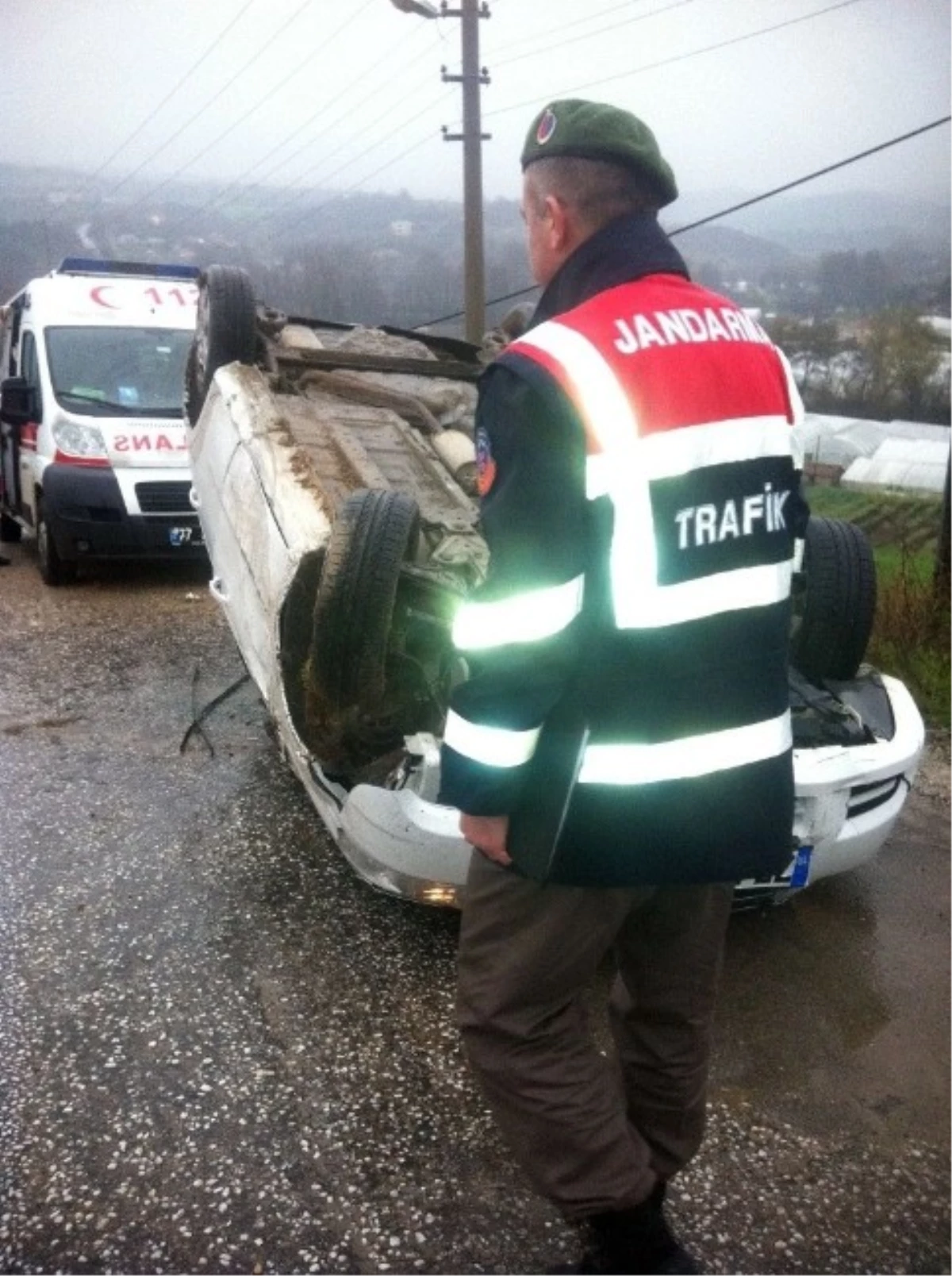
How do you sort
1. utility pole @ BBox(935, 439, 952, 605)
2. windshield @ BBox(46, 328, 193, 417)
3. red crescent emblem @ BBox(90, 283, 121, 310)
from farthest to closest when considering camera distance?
1. red crescent emblem @ BBox(90, 283, 121, 310)
2. windshield @ BBox(46, 328, 193, 417)
3. utility pole @ BBox(935, 439, 952, 605)

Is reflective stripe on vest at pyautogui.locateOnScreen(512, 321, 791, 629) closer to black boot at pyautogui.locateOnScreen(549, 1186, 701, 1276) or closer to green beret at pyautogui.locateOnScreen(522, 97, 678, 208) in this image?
green beret at pyautogui.locateOnScreen(522, 97, 678, 208)

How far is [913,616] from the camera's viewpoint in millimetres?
6359

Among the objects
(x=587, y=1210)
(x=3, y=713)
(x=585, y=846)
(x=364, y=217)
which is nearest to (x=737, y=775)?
(x=585, y=846)

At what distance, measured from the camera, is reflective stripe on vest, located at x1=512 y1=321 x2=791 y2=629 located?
Result: 1.66m

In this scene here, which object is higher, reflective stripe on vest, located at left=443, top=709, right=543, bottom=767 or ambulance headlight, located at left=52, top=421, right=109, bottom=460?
reflective stripe on vest, located at left=443, top=709, right=543, bottom=767

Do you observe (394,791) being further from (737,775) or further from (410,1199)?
(737,775)

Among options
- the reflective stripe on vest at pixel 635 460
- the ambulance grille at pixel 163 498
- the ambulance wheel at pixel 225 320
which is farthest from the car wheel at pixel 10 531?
the reflective stripe on vest at pixel 635 460

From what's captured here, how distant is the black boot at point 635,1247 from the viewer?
1.98 metres

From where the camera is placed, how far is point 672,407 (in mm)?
1703

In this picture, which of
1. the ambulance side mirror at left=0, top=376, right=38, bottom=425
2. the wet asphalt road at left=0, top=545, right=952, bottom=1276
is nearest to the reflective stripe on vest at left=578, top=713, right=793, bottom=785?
the wet asphalt road at left=0, top=545, right=952, bottom=1276

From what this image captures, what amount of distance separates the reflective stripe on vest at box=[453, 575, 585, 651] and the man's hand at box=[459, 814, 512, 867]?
30cm

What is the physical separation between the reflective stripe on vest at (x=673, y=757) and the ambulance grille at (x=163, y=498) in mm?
6573

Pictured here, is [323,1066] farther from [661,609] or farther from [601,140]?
[601,140]

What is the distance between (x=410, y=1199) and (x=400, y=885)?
92 centimetres
